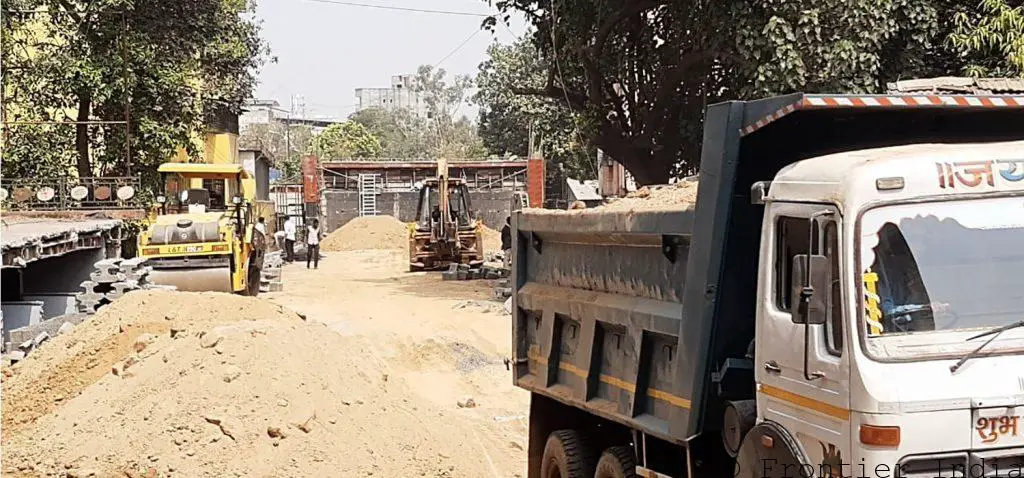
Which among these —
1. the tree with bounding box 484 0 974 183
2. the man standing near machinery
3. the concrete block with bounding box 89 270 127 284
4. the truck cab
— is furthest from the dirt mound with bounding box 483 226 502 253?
the truck cab

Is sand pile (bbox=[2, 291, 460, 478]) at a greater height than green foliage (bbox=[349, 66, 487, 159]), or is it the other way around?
green foliage (bbox=[349, 66, 487, 159])

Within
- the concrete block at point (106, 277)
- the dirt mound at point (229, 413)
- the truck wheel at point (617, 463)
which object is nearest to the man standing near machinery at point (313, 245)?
the concrete block at point (106, 277)

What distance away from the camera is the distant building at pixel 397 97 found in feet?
384

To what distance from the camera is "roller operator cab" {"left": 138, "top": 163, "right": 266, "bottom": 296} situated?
2264cm

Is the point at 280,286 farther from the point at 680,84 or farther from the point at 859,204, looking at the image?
the point at 859,204

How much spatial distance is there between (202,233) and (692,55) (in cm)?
971

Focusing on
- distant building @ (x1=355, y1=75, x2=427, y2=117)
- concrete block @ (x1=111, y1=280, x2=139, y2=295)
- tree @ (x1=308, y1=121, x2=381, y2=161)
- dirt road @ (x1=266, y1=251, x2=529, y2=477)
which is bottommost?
dirt road @ (x1=266, y1=251, x2=529, y2=477)

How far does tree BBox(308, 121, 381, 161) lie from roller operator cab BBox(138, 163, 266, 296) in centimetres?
6100

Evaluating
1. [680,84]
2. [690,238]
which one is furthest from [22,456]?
[680,84]

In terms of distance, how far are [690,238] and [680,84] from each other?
17569mm

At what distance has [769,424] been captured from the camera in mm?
5320

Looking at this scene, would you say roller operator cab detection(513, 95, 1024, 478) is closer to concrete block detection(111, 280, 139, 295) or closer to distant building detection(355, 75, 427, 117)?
concrete block detection(111, 280, 139, 295)

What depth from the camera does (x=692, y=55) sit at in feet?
69.8

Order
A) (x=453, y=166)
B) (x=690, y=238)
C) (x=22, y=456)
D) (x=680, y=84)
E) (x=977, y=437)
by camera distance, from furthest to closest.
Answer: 1. (x=453, y=166)
2. (x=680, y=84)
3. (x=22, y=456)
4. (x=690, y=238)
5. (x=977, y=437)
